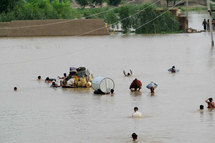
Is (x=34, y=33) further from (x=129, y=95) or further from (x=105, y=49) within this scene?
(x=129, y=95)

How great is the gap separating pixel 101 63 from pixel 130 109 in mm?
24651

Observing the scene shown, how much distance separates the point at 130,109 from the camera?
31.5 meters

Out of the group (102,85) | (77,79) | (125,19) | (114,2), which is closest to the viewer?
(102,85)

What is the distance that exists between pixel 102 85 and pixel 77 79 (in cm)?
327

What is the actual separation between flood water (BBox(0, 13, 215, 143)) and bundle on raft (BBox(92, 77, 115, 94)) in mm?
588

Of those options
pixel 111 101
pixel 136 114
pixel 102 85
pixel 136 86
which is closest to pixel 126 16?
pixel 136 86

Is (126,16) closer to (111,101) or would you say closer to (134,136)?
(111,101)

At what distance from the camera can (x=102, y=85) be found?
36.7 meters

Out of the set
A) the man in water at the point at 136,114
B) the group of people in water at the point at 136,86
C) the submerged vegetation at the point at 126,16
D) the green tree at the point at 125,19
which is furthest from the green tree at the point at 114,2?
the man in water at the point at 136,114

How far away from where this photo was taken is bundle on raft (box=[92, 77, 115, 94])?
36.5 meters

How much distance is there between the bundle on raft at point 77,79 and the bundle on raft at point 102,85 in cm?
258

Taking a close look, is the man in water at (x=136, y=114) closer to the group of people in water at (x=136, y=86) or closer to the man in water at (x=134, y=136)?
the group of people in water at (x=136, y=86)

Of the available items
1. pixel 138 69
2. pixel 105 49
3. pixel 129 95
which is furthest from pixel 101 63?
pixel 129 95

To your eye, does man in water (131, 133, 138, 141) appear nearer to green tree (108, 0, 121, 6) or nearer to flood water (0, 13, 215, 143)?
flood water (0, 13, 215, 143)
